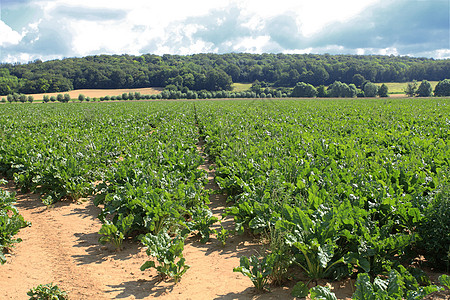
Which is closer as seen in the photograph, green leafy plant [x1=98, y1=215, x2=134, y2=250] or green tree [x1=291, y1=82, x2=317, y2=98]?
green leafy plant [x1=98, y1=215, x2=134, y2=250]

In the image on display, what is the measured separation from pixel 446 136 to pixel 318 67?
116 meters

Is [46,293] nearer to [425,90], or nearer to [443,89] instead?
→ [425,90]

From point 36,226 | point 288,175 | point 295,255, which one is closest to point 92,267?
point 36,226

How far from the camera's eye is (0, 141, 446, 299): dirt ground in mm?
4336

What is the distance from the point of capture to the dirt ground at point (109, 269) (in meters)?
4.34

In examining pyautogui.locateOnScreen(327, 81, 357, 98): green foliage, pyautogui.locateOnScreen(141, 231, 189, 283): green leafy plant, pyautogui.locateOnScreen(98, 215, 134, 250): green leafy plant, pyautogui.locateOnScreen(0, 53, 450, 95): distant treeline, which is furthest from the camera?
pyautogui.locateOnScreen(0, 53, 450, 95): distant treeline

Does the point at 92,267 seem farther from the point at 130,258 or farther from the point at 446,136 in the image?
the point at 446,136

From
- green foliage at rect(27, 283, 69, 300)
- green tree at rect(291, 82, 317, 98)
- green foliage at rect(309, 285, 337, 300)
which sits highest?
green tree at rect(291, 82, 317, 98)

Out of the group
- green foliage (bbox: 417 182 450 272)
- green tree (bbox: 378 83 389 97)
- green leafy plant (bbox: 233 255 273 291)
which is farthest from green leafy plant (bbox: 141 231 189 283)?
green tree (bbox: 378 83 389 97)

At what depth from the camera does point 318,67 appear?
121 m

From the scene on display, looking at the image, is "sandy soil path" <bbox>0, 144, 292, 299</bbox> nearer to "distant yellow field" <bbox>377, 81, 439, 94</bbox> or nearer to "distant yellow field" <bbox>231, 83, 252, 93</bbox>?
"distant yellow field" <bbox>231, 83, 252, 93</bbox>

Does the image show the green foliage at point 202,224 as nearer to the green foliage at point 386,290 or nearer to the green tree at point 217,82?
the green foliage at point 386,290

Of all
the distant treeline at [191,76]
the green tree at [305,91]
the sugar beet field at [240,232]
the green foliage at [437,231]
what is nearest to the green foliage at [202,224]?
the sugar beet field at [240,232]

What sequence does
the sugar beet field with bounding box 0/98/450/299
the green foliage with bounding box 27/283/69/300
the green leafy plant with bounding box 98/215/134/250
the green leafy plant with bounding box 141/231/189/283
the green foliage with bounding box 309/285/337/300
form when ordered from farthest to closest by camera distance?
the green leafy plant with bounding box 98/215/134/250 → the green leafy plant with bounding box 141/231/189/283 → the sugar beet field with bounding box 0/98/450/299 → the green foliage with bounding box 27/283/69/300 → the green foliage with bounding box 309/285/337/300
